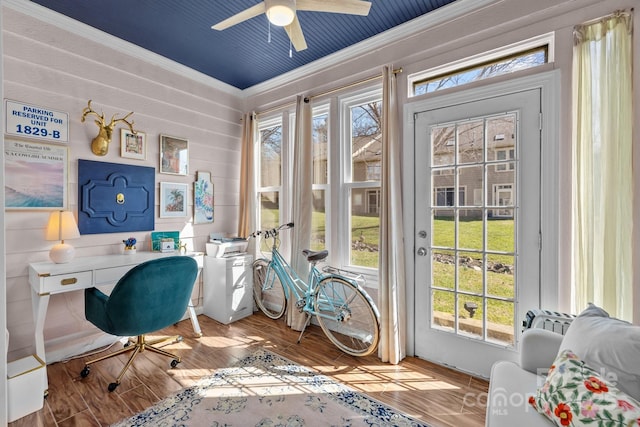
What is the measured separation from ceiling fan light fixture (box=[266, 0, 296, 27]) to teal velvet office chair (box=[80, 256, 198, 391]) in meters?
1.74

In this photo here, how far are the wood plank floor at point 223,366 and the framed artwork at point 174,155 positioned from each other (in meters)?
1.74

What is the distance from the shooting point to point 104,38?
2605 millimetres

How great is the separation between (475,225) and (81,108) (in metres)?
3.48

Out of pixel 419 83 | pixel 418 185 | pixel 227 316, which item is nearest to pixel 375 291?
pixel 418 185

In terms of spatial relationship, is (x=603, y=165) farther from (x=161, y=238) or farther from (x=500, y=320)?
(x=161, y=238)

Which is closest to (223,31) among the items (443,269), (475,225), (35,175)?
(35,175)

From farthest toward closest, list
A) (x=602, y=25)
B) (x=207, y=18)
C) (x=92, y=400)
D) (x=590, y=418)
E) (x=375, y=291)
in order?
(x=375, y=291) < (x=207, y=18) < (x=92, y=400) < (x=602, y=25) < (x=590, y=418)

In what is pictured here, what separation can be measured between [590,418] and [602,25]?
2.11m

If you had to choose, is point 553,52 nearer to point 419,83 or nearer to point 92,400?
point 419,83

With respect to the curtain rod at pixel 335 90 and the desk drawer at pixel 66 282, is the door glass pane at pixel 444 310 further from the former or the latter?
the desk drawer at pixel 66 282

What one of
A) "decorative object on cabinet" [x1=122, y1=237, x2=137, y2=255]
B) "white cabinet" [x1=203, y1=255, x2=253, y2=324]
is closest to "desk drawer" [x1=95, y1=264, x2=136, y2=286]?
"decorative object on cabinet" [x1=122, y1=237, x2=137, y2=255]

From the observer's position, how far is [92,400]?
1879 mm

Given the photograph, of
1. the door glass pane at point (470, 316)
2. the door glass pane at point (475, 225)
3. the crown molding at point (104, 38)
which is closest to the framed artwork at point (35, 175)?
the crown molding at point (104, 38)

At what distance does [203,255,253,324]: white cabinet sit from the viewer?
3.15 m
